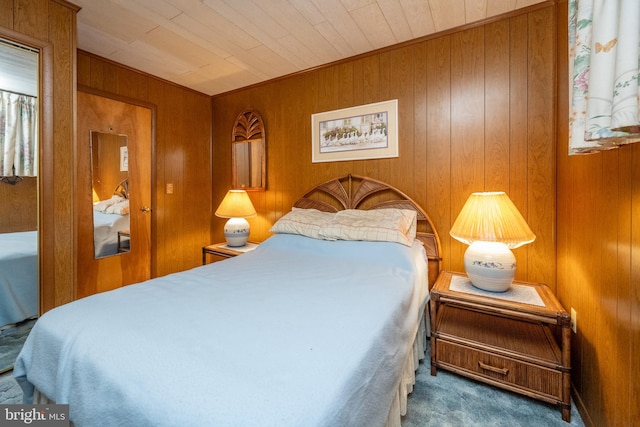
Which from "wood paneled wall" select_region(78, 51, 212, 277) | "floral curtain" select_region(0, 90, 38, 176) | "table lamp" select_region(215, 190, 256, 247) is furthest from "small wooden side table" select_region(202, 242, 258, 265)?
"floral curtain" select_region(0, 90, 38, 176)

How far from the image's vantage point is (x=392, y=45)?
7.48ft

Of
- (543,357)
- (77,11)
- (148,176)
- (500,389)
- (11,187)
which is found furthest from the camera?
(148,176)

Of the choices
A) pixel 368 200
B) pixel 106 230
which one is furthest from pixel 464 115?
pixel 106 230

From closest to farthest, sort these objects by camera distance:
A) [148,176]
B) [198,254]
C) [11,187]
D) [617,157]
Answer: [617,157]
[11,187]
[148,176]
[198,254]

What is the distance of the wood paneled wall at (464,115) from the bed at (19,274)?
81.2 inches

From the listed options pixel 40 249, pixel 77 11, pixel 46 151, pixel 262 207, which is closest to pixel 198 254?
pixel 262 207

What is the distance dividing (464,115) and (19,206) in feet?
10.1

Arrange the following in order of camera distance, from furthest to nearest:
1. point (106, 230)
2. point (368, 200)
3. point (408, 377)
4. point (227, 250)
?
point (227, 250)
point (106, 230)
point (368, 200)
point (408, 377)

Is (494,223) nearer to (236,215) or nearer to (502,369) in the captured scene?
(502,369)

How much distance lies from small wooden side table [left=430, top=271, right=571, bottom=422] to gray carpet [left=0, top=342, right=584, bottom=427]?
0.25 ft

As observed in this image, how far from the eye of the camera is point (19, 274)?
5.80ft

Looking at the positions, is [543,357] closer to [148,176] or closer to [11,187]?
[11,187]

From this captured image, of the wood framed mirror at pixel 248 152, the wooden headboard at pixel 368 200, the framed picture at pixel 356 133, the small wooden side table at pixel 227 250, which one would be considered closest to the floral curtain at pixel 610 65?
the wooden headboard at pixel 368 200

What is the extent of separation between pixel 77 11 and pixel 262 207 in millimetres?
2059
